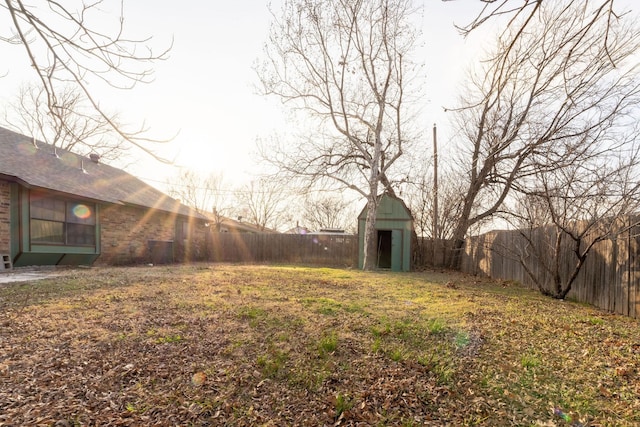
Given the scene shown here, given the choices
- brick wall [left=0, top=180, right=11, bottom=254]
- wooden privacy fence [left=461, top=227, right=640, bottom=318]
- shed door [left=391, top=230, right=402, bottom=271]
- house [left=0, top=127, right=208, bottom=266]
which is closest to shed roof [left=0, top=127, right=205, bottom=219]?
house [left=0, top=127, right=208, bottom=266]

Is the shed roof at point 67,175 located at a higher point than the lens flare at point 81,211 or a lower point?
higher

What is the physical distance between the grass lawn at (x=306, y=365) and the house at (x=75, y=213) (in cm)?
521

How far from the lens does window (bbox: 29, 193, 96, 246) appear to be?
944 cm

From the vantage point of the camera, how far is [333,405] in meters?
2.44

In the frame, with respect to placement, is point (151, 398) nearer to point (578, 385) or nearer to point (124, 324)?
point (124, 324)

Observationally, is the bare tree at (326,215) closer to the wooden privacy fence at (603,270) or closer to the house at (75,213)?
the house at (75,213)

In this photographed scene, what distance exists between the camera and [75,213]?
10.8 m

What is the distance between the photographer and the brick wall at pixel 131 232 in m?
12.1

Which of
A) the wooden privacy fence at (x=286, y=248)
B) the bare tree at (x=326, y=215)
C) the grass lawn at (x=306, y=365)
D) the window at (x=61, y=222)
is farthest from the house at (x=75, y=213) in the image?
the bare tree at (x=326, y=215)

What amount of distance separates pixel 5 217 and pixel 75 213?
2.20 metres

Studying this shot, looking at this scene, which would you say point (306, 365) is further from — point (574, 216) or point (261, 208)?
point (261, 208)

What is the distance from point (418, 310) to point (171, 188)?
29.7m

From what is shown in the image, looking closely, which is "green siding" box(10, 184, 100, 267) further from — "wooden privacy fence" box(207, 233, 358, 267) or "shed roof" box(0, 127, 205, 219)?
"wooden privacy fence" box(207, 233, 358, 267)

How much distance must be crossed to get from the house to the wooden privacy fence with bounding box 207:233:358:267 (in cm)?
231
